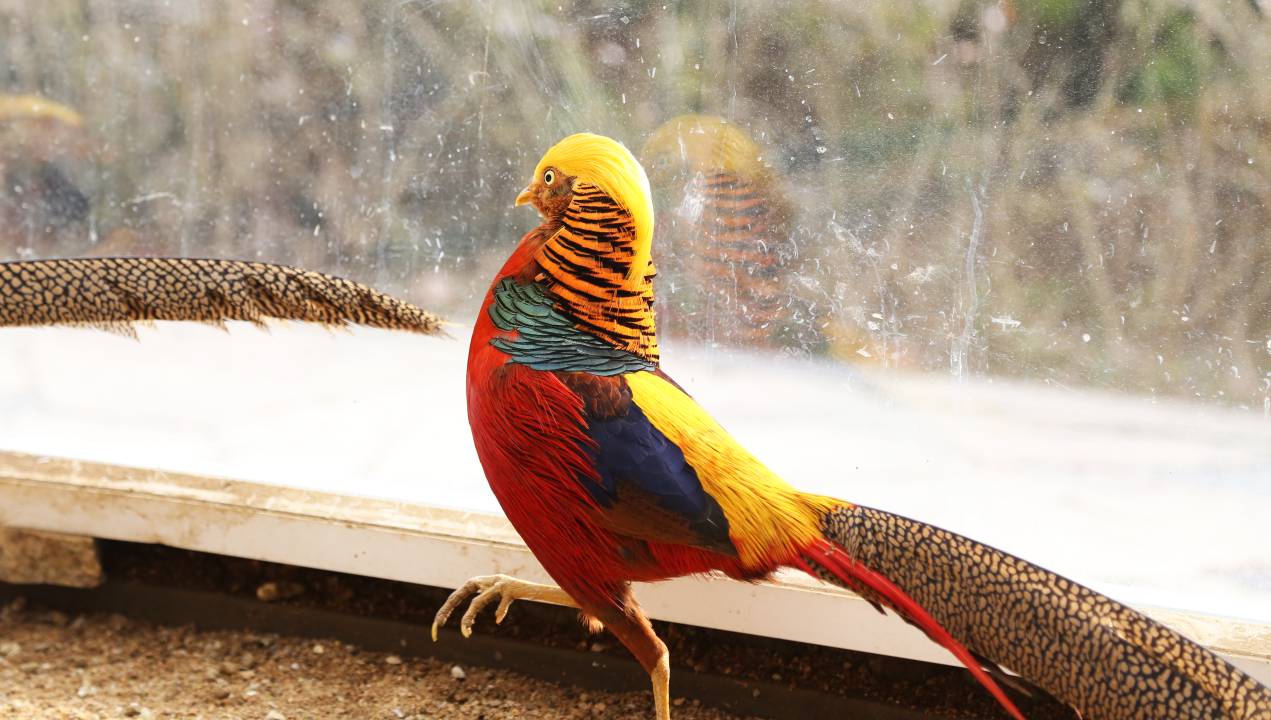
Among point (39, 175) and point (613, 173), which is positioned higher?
point (613, 173)

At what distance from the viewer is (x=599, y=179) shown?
1.66 meters

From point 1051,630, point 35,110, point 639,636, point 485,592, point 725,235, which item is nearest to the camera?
point 1051,630

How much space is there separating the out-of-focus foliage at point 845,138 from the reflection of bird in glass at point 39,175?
0.14 metres

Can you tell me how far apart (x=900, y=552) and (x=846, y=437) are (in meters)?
0.55

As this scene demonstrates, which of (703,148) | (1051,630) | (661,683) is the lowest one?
(661,683)

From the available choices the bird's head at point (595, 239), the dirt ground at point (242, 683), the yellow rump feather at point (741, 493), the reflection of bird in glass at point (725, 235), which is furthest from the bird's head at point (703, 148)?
the dirt ground at point (242, 683)

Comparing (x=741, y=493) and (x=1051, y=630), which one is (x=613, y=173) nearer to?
(x=741, y=493)

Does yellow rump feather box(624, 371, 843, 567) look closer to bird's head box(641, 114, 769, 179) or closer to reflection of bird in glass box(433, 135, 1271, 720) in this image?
reflection of bird in glass box(433, 135, 1271, 720)

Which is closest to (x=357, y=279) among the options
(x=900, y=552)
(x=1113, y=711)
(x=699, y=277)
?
(x=699, y=277)

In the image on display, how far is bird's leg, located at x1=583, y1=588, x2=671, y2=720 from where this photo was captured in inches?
69.9

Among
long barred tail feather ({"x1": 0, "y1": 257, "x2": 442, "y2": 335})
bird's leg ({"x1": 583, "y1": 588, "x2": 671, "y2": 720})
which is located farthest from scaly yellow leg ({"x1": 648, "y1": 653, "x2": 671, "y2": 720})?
long barred tail feather ({"x1": 0, "y1": 257, "x2": 442, "y2": 335})

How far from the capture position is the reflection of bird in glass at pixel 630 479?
61.3 inches

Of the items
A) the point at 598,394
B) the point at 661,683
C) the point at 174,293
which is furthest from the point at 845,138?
the point at 174,293

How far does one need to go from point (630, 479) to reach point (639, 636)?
0.35m
